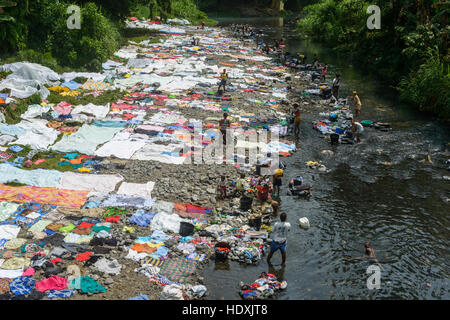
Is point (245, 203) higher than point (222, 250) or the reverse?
higher

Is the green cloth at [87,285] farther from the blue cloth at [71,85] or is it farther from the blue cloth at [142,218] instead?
the blue cloth at [71,85]

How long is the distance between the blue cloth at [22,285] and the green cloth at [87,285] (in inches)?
31.9

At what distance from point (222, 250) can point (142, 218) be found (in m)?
2.62

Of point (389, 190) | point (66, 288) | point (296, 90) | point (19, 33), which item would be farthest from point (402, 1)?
point (66, 288)

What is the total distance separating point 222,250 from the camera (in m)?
10.0

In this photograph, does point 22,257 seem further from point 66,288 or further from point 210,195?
point 210,195

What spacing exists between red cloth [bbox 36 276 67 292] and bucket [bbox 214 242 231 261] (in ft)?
11.9

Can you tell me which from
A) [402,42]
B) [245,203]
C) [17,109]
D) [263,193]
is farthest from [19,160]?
Result: [402,42]

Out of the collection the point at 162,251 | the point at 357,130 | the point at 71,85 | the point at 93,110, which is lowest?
the point at 162,251

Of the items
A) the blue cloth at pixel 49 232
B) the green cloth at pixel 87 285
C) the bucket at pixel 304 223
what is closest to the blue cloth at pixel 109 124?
the blue cloth at pixel 49 232

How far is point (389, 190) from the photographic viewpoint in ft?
46.6

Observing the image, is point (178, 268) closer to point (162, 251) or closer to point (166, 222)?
point (162, 251)

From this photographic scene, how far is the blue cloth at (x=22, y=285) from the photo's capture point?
8.05 meters

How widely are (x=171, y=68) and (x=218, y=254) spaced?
19.6m
